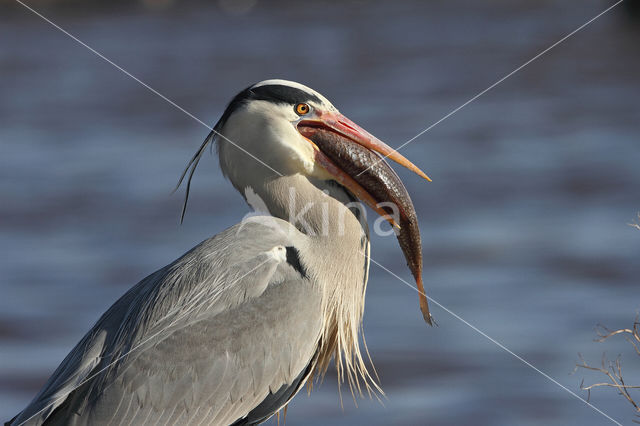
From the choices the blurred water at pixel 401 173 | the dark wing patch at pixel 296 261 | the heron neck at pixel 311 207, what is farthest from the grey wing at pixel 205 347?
the blurred water at pixel 401 173

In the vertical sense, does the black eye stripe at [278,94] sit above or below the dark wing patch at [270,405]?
above

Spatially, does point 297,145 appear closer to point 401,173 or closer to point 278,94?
point 278,94

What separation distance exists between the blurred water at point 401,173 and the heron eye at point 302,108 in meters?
3.98

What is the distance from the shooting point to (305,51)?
843 inches

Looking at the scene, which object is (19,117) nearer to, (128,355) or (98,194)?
(98,194)

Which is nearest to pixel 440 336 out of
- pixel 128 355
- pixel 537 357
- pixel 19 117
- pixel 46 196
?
pixel 537 357

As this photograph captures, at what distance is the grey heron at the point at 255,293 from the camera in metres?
4.62

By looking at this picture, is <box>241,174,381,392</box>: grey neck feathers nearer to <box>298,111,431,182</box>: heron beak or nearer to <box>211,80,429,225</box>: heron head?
<box>211,80,429,225</box>: heron head

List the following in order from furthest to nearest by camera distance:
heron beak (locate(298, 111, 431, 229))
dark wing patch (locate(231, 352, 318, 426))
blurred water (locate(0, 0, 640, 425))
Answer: blurred water (locate(0, 0, 640, 425))
heron beak (locate(298, 111, 431, 229))
dark wing patch (locate(231, 352, 318, 426))

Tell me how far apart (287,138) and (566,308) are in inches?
251

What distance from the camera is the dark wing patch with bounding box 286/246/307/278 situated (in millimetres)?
4906

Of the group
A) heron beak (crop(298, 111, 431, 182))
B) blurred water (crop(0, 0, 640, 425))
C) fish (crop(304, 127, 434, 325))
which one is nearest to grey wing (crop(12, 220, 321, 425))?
fish (crop(304, 127, 434, 325))

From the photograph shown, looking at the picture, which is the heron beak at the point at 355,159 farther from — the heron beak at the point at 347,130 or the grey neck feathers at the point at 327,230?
the grey neck feathers at the point at 327,230

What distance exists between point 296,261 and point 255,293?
269 mm
